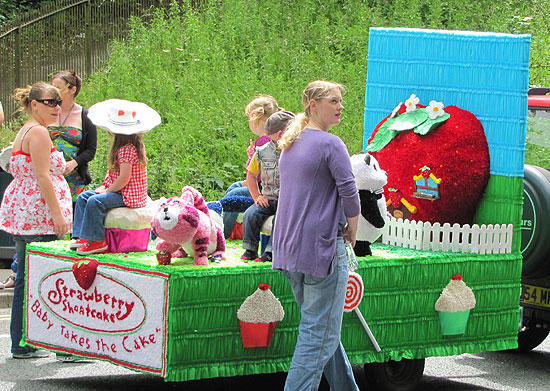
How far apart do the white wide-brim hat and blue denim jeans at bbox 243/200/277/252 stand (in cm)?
79

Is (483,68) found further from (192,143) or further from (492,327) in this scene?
(192,143)

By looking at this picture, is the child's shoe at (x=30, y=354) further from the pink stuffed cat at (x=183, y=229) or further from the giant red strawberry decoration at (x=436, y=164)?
the giant red strawberry decoration at (x=436, y=164)

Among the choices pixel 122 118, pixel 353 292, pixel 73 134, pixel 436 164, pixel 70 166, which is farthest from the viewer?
pixel 73 134

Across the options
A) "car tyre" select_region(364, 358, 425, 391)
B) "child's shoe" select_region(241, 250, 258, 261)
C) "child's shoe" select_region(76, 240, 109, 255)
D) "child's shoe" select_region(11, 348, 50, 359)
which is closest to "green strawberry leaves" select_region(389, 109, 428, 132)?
"child's shoe" select_region(241, 250, 258, 261)

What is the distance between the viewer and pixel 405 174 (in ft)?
20.9

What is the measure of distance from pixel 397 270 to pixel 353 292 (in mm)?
375

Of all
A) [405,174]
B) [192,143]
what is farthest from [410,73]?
[192,143]

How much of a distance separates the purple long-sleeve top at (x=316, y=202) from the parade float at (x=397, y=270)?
62 cm

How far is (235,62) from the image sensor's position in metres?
14.0

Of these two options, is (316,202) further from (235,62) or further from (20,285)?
(235,62)

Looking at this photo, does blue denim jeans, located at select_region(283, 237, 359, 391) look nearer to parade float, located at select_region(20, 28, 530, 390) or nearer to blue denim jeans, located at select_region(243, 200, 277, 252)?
parade float, located at select_region(20, 28, 530, 390)

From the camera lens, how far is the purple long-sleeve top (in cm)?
470

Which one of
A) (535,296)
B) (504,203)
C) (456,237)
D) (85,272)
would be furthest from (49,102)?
(535,296)

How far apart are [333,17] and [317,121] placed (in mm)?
11480
